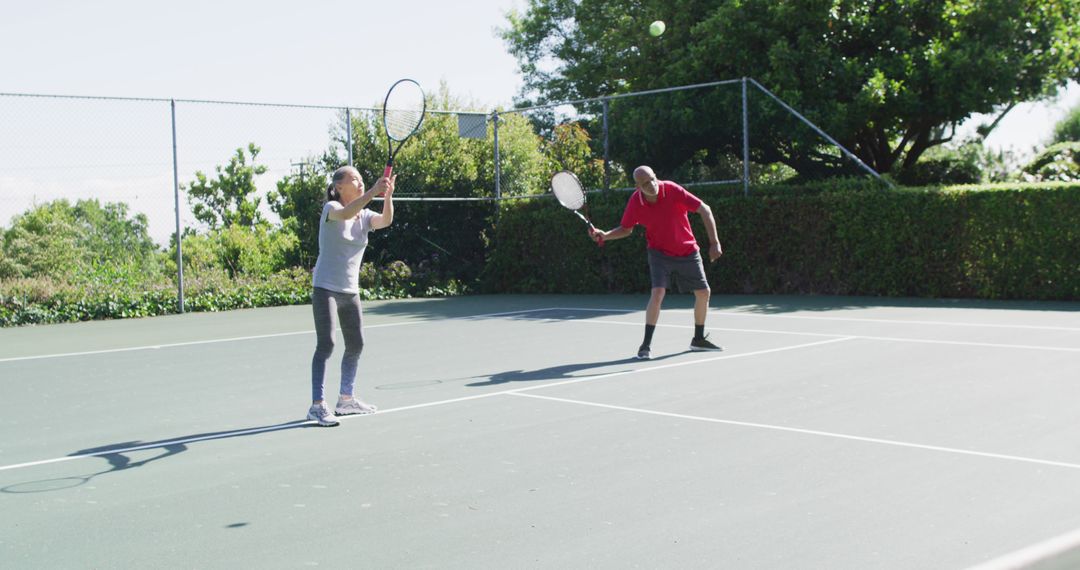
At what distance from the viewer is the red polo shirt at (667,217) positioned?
969 cm

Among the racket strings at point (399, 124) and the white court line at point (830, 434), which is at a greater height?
the racket strings at point (399, 124)

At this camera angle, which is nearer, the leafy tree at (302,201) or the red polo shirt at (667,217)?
the red polo shirt at (667,217)

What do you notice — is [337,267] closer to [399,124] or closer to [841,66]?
[399,124]

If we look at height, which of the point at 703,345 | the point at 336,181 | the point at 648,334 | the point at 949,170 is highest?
the point at 949,170

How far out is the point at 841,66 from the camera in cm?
1797

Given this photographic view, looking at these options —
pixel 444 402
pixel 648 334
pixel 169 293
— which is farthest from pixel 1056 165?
pixel 444 402

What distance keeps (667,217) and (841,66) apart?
31.9ft

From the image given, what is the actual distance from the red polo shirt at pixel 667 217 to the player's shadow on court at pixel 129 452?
4.29 meters

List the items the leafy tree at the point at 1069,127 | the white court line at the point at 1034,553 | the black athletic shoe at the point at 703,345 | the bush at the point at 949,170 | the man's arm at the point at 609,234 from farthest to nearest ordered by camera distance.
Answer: the leafy tree at the point at 1069,127 < the bush at the point at 949,170 < the black athletic shoe at the point at 703,345 < the man's arm at the point at 609,234 < the white court line at the point at 1034,553

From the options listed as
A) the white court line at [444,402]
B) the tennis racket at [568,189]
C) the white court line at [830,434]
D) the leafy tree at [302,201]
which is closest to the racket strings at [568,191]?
the tennis racket at [568,189]

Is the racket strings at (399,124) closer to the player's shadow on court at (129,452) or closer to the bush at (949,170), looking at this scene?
the player's shadow on court at (129,452)

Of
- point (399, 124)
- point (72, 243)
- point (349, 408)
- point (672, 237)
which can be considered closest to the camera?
point (349, 408)

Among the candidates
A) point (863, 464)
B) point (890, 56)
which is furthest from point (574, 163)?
point (863, 464)

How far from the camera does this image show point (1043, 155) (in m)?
22.6
